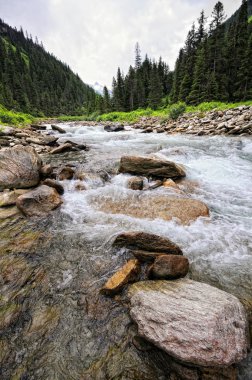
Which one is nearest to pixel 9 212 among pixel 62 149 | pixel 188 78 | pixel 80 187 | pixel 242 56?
pixel 80 187

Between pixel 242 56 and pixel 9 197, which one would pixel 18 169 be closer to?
pixel 9 197

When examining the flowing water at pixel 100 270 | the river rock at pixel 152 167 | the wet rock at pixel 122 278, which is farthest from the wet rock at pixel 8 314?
the river rock at pixel 152 167

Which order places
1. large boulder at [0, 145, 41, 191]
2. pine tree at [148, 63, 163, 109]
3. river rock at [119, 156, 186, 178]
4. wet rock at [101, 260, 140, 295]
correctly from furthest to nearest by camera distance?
pine tree at [148, 63, 163, 109], river rock at [119, 156, 186, 178], large boulder at [0, 145, 41, 191], wet rock at [101, 260, 140, 295]

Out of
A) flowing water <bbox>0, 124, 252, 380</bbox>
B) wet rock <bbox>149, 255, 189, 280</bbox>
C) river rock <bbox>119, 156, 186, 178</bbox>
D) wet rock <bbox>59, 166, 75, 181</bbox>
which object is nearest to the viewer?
flowing water <bbox>0, 124, 252, 380</bbox>

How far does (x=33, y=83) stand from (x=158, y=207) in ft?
310

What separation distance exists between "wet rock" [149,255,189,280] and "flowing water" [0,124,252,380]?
332mm

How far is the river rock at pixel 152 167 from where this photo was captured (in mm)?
7043

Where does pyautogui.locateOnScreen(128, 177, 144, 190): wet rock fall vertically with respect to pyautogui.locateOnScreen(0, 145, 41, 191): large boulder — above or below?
below

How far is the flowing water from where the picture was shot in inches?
86.4

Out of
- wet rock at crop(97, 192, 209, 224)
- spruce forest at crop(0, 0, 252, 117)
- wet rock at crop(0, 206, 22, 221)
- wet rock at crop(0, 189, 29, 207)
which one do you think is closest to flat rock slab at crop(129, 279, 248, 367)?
wet rock at crop(97, 192, 209, 224)

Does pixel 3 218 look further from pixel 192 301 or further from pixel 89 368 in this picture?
pixel 192 301

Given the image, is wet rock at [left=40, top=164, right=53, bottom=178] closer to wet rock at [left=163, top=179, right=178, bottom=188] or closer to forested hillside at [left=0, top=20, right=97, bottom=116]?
wet rock at [left=163, top=179, right=178, bottom=188]

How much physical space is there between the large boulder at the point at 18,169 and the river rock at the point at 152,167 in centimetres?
318

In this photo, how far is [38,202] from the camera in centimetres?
527
